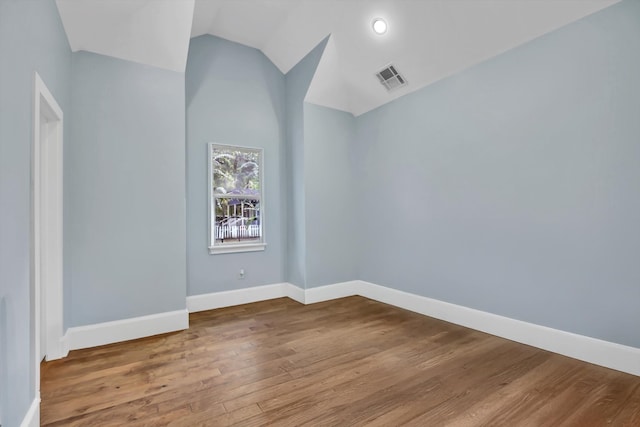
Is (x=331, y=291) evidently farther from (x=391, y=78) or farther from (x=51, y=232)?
(x=51, y=232)

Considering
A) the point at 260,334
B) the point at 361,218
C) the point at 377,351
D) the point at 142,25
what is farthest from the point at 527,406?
the point at 142,25

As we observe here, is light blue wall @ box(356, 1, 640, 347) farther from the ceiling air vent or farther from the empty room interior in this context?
the ceiling air vent

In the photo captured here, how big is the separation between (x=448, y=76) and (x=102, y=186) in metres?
3.85

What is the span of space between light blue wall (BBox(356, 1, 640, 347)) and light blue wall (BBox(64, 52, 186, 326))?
2808mm

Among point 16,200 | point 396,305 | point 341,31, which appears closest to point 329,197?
point 396,305

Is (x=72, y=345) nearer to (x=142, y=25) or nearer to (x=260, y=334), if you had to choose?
(x=260, y=334)

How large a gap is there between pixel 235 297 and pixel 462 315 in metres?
2.87

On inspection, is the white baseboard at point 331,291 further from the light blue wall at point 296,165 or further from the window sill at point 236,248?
the window sill at point 236,248

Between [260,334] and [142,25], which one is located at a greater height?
[142,25]

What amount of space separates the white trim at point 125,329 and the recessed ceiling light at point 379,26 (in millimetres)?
3839

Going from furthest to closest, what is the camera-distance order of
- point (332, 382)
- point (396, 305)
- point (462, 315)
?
1. point (396, 305)
2. point (462, 315)
3. point (332, 382)

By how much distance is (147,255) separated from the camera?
3.16m

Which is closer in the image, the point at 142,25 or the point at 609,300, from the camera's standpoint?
the point at 609,300

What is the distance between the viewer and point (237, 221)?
4.34 meters
